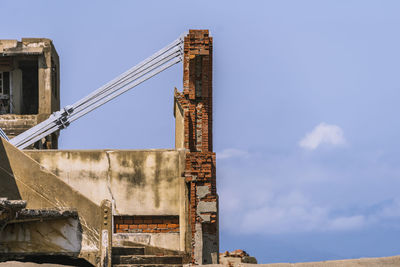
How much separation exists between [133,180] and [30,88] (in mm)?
15419

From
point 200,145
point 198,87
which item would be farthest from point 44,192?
point 198,87

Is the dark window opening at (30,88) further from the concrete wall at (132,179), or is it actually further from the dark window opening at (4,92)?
the concrete wall at (132,179)

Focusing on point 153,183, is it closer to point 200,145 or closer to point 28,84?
point 200,145

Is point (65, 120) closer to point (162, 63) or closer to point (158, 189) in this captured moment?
point (162, 63)

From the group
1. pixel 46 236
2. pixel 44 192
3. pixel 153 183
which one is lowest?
pixel 46 236

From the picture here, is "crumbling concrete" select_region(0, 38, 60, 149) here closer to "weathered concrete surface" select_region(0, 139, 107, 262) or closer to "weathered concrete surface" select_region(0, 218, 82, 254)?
"weathered concrete surface" select_region(0, 139, 107, 262)

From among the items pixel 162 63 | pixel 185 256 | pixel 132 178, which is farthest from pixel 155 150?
pixel 162 63

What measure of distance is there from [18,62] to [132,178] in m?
14.7

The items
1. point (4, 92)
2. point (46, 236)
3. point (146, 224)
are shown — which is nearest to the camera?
point (46, 236)

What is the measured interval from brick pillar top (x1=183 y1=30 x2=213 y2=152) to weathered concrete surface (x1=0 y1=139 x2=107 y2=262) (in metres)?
3.99

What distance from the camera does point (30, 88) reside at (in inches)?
1219

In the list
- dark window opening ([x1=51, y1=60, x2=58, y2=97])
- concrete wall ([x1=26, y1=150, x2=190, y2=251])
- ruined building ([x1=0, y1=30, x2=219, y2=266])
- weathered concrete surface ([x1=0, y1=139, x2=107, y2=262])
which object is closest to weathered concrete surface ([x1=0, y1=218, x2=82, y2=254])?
weathered concrete surface ([x1=0, y1=139, x2=107, y2=262])

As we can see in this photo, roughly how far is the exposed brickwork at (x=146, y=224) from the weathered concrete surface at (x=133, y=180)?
0.15m

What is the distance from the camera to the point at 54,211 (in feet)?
45.0
